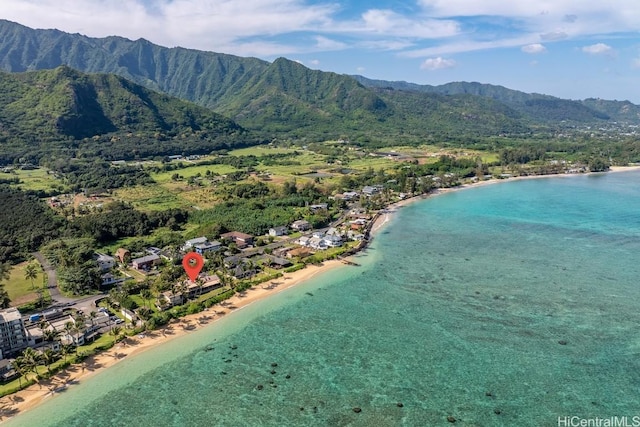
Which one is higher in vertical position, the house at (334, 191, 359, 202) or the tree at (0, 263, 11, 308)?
the house at (334, 191, 359, 202)

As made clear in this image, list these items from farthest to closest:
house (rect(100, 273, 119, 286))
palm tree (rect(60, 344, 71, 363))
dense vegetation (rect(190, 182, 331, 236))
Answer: dense vegetation (rect(190, 182, 331, 236))
house (rect(100, 273, 119, 286))
palm tree (rect(60, 344, 71, 363))

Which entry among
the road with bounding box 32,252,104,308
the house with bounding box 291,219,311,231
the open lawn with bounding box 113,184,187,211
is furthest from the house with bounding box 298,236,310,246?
the open lawn with bounding box 113,184,187,211

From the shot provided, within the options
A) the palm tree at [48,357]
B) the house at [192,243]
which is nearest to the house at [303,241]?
the house at [192,243]

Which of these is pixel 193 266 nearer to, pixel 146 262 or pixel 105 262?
pixel 146 262

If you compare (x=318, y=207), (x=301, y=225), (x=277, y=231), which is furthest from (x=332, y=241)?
(x=318, y=207)

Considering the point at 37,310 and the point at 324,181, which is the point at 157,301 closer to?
the point at 37,310

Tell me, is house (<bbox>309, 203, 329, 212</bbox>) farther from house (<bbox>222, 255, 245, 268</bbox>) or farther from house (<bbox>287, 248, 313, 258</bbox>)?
house (<bbox>222, 255, 245, 268</bbox>)
